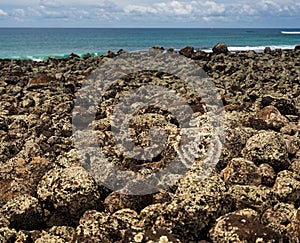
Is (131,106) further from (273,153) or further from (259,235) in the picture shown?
(259,235)

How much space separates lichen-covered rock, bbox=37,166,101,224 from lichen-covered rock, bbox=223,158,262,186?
4.35 ft

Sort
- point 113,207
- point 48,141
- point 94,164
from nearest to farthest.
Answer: point 113,207 → point 94,164 → point 48,141

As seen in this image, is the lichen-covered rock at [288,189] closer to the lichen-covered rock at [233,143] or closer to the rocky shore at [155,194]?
the rocky shore at [155,194]

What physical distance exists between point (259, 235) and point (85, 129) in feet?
12.1

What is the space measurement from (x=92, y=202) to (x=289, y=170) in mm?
2151

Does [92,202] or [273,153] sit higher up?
[273,153]

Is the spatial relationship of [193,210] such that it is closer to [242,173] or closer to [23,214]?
[242,173]

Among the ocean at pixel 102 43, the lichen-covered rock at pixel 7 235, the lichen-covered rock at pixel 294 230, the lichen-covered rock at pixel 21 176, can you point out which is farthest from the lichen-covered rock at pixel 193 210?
the ocean at pixel 102 43

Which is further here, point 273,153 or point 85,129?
point 85,129

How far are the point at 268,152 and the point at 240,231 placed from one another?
5.75 feet

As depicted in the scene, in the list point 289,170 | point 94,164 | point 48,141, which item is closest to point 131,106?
point 48,141

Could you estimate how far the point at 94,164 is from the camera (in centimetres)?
465

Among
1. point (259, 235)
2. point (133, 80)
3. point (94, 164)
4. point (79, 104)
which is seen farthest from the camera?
point (133, 80)

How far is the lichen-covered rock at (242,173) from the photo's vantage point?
4348 mm
